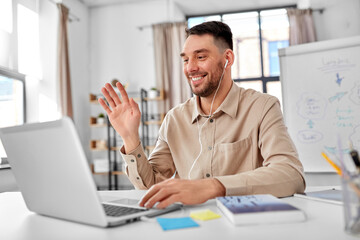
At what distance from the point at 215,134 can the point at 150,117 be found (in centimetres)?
337

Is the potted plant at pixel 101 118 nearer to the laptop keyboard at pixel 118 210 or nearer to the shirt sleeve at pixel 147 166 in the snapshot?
the shirt sleeve at pixel 147 166

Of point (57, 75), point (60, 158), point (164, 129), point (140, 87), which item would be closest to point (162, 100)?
point (140, 87)

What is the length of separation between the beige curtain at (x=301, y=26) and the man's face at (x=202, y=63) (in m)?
3.48

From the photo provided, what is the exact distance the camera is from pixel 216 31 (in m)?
1.44

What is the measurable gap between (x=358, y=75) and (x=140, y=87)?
9.80ft

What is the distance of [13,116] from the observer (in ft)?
11.1

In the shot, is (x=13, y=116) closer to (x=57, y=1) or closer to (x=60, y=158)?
(x=57, y=1)

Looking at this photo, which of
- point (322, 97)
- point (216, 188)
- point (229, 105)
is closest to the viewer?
point (216, 188)

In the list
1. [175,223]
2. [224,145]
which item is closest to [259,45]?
[224,145]

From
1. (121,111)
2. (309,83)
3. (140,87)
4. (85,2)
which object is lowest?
(121,111)

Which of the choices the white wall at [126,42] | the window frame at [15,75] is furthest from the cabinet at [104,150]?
the window frame at [15,75]

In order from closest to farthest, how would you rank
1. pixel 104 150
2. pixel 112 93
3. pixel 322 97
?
pixel 112 93 → pixel 322 97 → pixel 104 150

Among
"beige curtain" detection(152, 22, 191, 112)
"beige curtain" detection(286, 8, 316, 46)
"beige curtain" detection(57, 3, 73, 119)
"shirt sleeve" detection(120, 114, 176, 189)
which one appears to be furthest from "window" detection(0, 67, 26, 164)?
"beige curtain" detection(286, 8, 316, 46)

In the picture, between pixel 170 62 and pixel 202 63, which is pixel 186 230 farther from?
pixel 170 62
